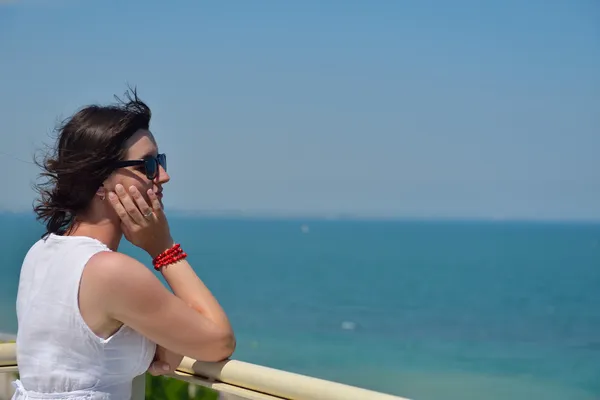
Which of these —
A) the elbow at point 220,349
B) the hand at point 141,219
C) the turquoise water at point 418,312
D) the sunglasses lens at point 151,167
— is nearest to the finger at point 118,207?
the hand at point 141,219

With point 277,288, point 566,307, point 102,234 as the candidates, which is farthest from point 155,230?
point 277,288

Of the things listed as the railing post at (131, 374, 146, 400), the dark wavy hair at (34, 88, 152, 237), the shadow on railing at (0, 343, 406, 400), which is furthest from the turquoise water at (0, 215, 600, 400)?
the shadow on railing at (0, 343, 406, 400)

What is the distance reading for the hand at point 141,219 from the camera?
219 centimetres

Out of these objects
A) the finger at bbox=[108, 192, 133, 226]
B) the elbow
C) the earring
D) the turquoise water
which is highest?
the turquoise water

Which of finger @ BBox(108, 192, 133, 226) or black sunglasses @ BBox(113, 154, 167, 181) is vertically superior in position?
black sunglasses @ BBox(113, 154, 167, 181)

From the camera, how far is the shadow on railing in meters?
1.94

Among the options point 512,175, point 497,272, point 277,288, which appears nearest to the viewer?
point 277,288

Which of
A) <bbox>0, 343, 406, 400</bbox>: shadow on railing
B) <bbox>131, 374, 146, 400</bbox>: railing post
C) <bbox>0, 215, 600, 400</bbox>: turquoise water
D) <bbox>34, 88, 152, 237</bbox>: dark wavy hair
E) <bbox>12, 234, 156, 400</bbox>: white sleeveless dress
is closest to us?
<bbox>0, 343, 406, 400</bbox>: shadow on railing

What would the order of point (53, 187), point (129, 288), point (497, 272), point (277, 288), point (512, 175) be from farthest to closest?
point (512, 175) < point (497, 272) < point (277, 288) < point (53, 187) < point (129, 288)

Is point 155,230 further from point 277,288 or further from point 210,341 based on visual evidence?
point 277,288

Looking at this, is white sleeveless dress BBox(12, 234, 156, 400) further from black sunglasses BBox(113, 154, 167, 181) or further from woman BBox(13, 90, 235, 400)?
black sunglasses BBox(113, 154, 167, 181)

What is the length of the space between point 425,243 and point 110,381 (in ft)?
298

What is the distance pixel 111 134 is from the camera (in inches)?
85.7

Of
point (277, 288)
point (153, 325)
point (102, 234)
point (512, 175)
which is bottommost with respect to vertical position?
point (153, 325)
